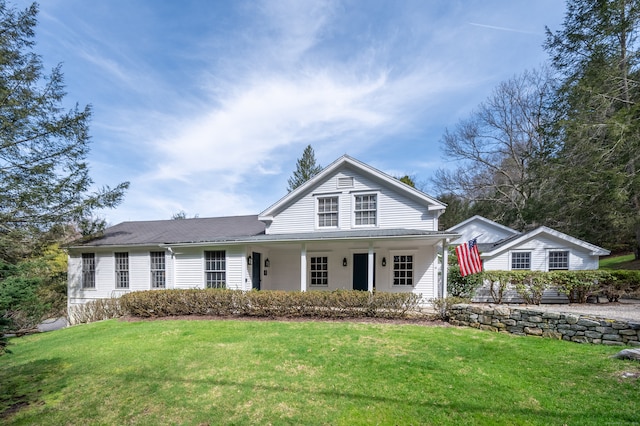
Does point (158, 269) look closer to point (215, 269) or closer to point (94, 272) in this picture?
point (215, 269)

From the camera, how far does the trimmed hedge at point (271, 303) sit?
9469 mm

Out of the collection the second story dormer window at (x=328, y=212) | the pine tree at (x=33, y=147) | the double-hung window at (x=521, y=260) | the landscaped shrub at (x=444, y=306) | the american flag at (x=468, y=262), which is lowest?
the landscaped shrub at (x=444, y=306)

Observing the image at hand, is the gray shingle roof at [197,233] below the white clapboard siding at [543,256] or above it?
above

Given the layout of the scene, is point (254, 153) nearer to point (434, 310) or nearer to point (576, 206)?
point (434, 310)

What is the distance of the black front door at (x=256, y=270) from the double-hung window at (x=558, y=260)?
14.3 metres

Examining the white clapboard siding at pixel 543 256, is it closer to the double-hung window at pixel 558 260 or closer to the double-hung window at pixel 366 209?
the double-hung window at pixel 558 260

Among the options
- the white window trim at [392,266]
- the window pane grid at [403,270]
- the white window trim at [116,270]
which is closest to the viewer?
the white window trim at [392,266]

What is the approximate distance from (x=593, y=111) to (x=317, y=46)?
1492cm

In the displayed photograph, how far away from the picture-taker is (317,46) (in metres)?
12.0

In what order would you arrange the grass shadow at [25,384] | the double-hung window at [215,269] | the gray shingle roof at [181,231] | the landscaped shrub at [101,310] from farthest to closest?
1. the gray shingle roof at [181,231]
2. the double-hung window at [215,269]
3. the landscaped shrub at [101,310]
4. the grass shadow at [25,384]

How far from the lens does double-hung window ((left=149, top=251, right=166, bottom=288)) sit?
13844 millimetres

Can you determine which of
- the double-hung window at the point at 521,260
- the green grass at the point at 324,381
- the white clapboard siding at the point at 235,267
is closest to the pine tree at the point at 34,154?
the white clapboard siding at the point at 235,267

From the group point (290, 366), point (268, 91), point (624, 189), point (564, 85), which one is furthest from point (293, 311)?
point (564, 85)

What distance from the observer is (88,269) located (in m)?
14.6
